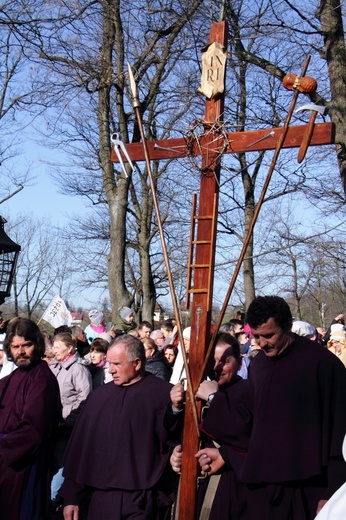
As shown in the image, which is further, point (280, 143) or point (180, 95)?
point (180, 95)

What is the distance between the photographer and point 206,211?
4648 mm

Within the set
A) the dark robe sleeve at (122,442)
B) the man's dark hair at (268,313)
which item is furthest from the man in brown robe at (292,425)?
→ the dark robe sleeve at (122,442)

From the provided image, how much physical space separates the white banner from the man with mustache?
793cm

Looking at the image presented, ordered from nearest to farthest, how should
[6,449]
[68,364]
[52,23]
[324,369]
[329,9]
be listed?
[324,369] < [6,449] < [68,364] < [329,9] < [52,23]

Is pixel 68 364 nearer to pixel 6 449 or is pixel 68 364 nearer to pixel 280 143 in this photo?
pixel 6 449

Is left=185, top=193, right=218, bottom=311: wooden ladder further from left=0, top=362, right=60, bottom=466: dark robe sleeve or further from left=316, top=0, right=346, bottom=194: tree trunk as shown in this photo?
left=316, top=0, right=346, bottom=194: tree trunk

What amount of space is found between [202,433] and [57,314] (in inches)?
382

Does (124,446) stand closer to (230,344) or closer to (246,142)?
(230,344)

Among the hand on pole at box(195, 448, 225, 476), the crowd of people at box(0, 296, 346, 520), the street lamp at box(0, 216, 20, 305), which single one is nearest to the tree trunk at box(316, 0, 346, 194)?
the street lamp at box(0, 216, 20, 305)

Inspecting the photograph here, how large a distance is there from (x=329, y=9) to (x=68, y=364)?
6.69m

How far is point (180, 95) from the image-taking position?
14891mm

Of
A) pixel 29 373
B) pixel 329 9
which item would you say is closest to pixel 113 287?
pixel 329 9

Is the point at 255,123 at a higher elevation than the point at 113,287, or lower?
higher

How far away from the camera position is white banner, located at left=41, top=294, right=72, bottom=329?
1395cm
